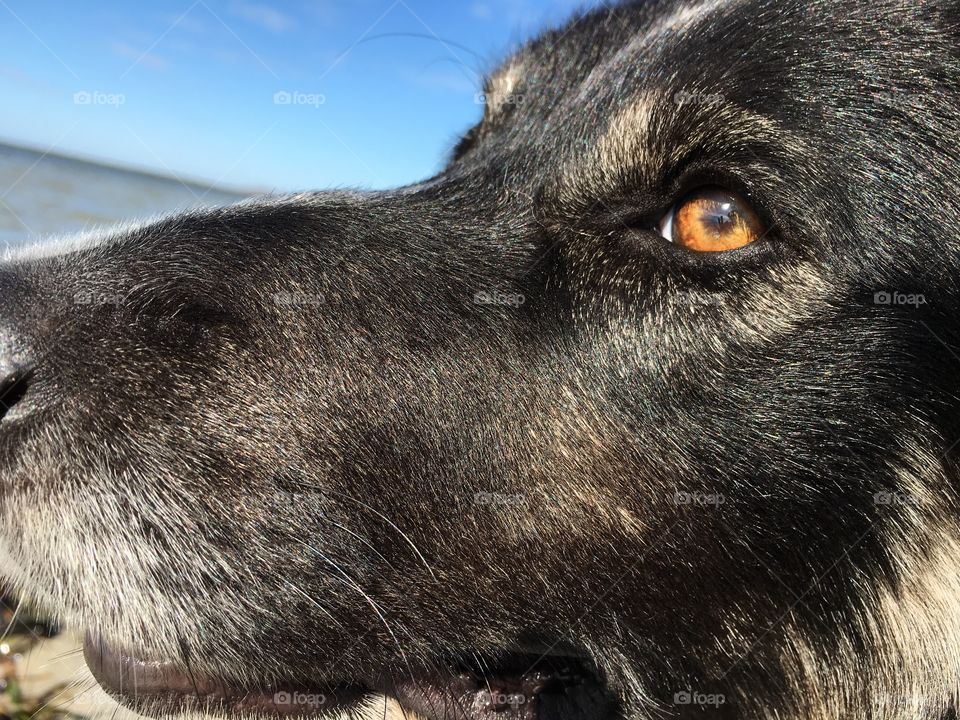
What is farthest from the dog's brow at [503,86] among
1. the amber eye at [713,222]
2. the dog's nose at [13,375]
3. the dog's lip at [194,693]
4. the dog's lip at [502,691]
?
the dog's lip at [194,693]

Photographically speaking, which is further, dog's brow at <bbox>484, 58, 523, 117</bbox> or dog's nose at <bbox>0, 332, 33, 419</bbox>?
dog's brow at <bbox>484, 58, 523, 117</bbox>

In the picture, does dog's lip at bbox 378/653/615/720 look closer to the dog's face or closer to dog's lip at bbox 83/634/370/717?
the dog's face

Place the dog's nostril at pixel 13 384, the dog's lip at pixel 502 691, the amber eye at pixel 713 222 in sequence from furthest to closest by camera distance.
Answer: the dog's lip at pixel 502 691 < the amber eye at pixel 713 222 < the dog's nostril at pixel 13 384

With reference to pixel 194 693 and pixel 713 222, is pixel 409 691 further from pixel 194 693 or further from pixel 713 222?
pixel 713 222

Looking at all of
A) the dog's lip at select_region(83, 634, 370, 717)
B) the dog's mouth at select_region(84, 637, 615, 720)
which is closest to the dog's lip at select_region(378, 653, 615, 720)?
the dog's mouth at select_region(84, 637, 615, 720)

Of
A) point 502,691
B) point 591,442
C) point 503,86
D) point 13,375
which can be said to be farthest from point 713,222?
point 13,375

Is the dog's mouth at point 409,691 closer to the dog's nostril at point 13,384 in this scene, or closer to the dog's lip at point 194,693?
the dog's lip at point 194,693

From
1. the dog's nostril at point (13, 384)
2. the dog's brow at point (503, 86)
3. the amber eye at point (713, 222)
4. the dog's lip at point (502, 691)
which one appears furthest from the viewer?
the dog's brow at point (503, 86)

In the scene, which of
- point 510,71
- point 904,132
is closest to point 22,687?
point 510,71
